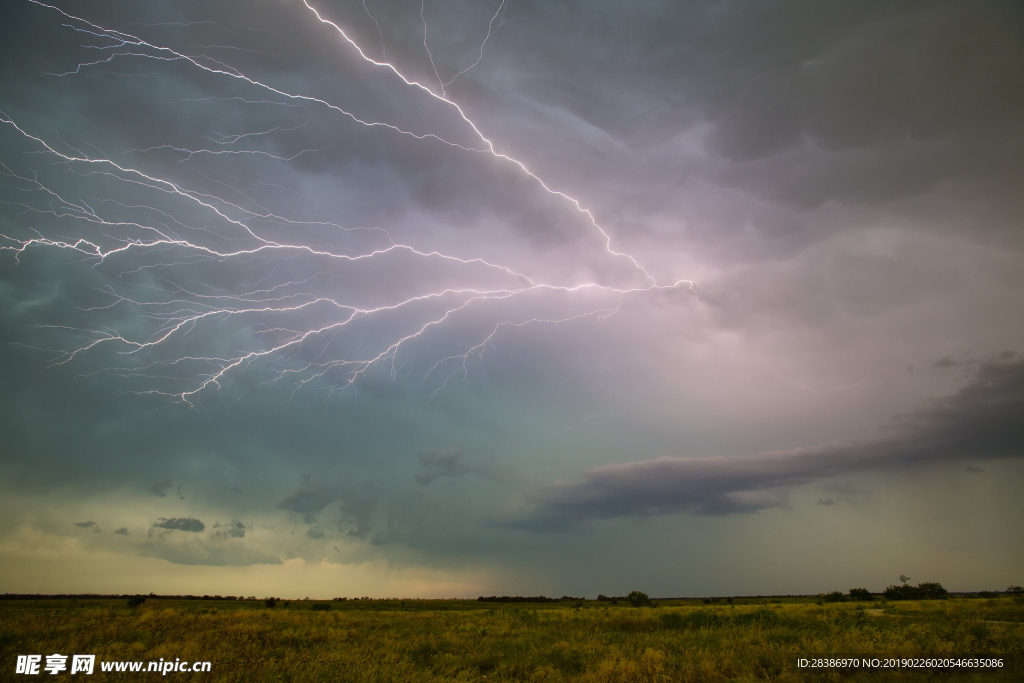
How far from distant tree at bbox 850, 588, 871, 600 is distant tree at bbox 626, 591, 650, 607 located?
24768 millimetres

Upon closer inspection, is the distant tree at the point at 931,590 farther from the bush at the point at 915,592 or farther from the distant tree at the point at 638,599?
the distant tree at the point at 638,599

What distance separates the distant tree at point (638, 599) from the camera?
43969 millimetres

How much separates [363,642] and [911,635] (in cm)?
1706

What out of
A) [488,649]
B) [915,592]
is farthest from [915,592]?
[488,649]

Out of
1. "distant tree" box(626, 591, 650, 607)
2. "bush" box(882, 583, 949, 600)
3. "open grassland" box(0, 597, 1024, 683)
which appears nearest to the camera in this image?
"open grassland" box(0, 597, 1024, 683)

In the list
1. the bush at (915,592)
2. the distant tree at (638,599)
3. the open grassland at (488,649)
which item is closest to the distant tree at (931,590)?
the bush at (915,592)

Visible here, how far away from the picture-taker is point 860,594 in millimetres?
51062

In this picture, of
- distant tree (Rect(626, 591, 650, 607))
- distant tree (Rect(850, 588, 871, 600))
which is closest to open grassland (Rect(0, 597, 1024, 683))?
distant tree (Rect(626, 591, 650, 607))

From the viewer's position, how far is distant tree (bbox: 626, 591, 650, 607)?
4397 centimetres

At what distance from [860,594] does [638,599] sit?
87.6 feet

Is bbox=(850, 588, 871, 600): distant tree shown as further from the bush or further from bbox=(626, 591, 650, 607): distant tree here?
bbox=(626, 591, 650, 607): distant tree

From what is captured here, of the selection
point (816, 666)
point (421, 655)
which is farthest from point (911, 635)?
point (421, 655)

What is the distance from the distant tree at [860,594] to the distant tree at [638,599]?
2477 centimetres

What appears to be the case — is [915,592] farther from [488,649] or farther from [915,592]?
[488,649]
